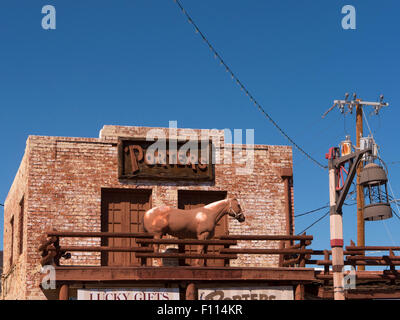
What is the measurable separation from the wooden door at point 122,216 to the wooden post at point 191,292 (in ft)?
12.4

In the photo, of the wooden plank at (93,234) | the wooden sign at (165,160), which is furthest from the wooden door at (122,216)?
the wooden plank at (93,234)

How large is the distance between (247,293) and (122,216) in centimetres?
524

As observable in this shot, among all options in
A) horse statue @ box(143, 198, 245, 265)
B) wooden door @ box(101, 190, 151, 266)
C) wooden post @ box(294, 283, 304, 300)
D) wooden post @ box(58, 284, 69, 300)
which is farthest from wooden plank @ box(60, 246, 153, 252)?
wooden post @ box(294, 283, 304, 300)

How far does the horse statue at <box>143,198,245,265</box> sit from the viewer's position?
73.7 ft

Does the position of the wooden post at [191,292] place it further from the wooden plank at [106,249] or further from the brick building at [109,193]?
the brick building at [109,193]

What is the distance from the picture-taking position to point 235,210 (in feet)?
77.2

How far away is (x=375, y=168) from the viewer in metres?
22.8

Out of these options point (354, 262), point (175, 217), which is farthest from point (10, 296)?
point (354, 262)

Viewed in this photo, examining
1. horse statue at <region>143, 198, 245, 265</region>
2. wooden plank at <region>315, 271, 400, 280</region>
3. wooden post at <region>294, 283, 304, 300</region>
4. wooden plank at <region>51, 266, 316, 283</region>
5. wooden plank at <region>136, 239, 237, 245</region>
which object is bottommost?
wooden post at <region>294, 283, 304, 300</region>

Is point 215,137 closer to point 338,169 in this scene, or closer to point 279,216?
point 279,216

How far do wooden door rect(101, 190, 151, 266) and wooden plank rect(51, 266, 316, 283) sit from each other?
3.77m

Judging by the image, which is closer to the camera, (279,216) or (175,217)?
(175,217)

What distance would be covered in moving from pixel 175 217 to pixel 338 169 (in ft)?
16.0

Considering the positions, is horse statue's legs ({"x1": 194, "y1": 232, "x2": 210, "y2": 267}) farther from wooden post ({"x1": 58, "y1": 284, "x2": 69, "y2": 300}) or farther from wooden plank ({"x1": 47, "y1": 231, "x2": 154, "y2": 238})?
wooden post ({"x1": 58, "y1": 284, "x2": 69, "y2": 300})
